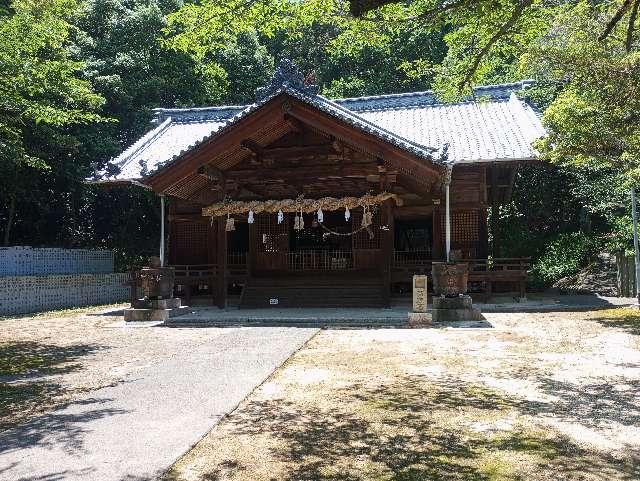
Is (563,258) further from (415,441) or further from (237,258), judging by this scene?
(415,441)

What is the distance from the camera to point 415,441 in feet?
12.8

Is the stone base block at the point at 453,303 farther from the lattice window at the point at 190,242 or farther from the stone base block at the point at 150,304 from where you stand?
the lattice window at the point at 190,242

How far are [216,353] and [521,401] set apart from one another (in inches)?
184

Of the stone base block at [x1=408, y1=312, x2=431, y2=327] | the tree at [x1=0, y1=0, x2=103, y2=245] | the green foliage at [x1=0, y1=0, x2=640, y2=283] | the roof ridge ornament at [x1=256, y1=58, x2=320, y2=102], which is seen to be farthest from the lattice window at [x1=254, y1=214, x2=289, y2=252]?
the tree at [x1=0, y1=0, x2=103, y2=245]

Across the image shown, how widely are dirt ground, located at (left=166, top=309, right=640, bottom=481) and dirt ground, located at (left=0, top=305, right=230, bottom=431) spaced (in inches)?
87.8

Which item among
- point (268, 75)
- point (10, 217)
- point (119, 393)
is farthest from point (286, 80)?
point (268, 75)

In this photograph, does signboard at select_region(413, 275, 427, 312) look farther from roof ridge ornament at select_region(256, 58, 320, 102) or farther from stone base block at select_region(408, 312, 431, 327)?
roof ridge ornament at select_region(256, 58, 320, 102)

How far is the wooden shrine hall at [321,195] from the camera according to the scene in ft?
42.4

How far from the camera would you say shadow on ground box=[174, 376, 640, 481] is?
129 inches

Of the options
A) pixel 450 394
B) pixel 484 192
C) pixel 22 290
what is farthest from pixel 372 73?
pixel 450 394

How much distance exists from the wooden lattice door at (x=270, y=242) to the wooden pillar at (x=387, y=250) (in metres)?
3.48

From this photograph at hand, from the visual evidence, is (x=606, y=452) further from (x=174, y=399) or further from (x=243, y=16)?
(x=243, y=16)

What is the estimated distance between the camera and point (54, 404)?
5.20 metres

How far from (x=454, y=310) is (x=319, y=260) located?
18.2ft
